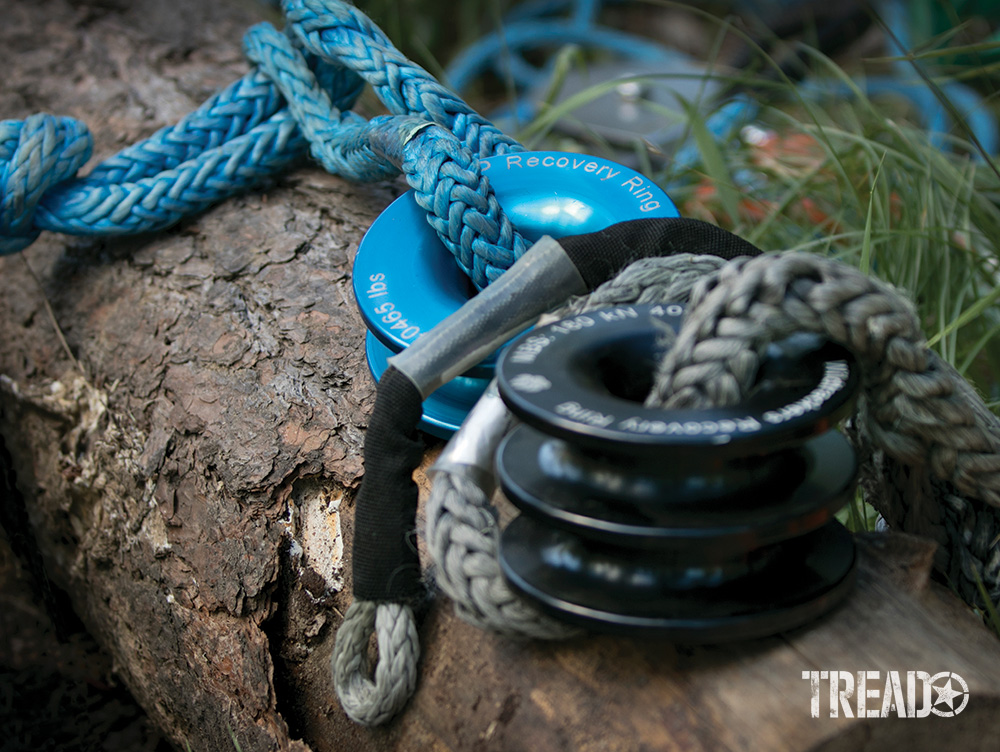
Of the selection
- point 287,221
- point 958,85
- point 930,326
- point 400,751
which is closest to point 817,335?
point 400,751

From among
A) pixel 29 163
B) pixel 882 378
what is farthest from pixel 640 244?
pixel 29 163

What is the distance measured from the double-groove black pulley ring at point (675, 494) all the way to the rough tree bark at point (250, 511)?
0.06 meters

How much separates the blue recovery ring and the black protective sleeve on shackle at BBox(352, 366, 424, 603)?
16cm

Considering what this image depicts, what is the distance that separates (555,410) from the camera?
693 millimetres

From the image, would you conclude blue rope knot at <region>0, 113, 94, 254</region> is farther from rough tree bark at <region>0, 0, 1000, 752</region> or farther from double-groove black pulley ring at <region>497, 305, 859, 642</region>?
double-groove black pulley ring at <region>497, 305, 859, 642</region>

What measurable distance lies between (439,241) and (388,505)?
0.45m

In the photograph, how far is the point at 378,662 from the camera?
89 centimetres

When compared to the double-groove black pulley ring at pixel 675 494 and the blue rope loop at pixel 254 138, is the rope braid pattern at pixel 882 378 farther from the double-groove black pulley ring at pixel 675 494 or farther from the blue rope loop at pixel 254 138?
the blue rope loop at pixel 254 138

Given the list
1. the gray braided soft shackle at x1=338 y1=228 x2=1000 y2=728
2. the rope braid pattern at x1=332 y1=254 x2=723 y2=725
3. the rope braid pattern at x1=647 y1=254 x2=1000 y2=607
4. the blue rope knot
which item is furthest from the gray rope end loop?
the blue rope knot

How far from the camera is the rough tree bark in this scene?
0.74m

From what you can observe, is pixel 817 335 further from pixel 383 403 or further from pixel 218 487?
pixel 218 487

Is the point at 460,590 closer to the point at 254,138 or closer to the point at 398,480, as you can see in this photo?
the point at 398,480

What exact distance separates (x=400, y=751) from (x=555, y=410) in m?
0.44

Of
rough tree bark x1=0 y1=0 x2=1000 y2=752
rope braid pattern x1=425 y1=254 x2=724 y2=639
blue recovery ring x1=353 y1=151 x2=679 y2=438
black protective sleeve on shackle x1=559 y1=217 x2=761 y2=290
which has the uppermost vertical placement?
black protective sleeve on shackle x1=559 y1=217 x2=761 y2=290
